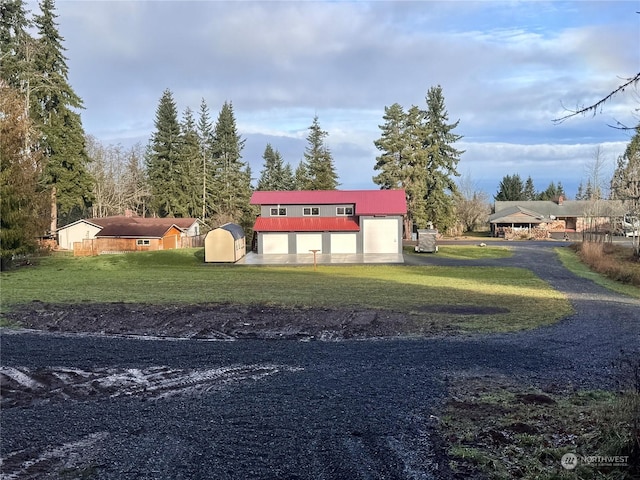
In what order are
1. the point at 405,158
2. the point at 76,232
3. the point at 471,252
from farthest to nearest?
the point at 405,158 → the point at 76,232 → the point at 471,252

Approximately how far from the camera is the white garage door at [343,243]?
36.3m

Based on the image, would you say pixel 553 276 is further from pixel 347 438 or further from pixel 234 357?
pixel 347 438

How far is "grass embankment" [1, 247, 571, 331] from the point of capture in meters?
14.0

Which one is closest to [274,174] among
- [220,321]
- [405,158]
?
[405,158]

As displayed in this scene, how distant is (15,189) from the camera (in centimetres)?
2425

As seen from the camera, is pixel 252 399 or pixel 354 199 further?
pixel 354 199

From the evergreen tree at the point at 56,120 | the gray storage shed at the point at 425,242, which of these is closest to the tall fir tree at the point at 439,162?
the gray storage shed at the point at 425,242

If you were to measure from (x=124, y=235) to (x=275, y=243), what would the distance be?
13.5 metres

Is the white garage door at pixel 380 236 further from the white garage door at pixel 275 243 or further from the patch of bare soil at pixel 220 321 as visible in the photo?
the patch of bare soil at pixel 220 321

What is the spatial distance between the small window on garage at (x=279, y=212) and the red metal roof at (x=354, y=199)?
1.52 ft

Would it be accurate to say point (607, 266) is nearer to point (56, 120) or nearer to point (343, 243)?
point (343, 243)

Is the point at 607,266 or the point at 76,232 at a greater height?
the point at 76,232

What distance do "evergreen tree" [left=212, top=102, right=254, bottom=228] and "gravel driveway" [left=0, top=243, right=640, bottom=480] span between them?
122 ft

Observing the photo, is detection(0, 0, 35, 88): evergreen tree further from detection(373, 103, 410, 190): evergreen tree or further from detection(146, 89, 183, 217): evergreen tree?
detection(373, 103, 410, 190): evergreen tree
